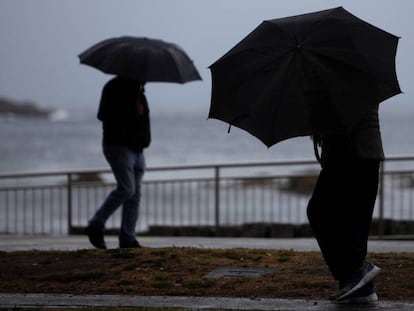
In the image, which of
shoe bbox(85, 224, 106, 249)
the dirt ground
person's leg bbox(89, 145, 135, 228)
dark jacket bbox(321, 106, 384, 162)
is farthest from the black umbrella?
dark jacket bbox(321, 106, 384, 162)

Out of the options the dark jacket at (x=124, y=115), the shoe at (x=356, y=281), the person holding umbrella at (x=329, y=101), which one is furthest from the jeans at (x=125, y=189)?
the shoe at (x=356, y=281)

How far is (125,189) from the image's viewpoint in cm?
1040

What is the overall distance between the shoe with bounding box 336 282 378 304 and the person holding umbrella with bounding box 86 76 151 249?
12.5 feet

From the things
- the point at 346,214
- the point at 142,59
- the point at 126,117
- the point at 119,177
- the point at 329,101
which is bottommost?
the point at 346,214

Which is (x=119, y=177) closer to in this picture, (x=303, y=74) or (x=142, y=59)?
(x=142, y=59)

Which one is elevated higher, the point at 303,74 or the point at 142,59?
the point at 142,59

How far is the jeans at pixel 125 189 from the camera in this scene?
10344 mm

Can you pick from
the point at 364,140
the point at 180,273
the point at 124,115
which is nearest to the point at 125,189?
the point at 124,115

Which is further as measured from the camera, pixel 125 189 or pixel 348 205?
pixel 125 189

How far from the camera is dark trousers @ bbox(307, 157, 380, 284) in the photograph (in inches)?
277

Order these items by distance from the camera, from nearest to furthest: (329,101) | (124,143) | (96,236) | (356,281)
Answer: (329,101) → (356,281) → (124,143) → (96,236)

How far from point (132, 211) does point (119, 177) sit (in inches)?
18.9

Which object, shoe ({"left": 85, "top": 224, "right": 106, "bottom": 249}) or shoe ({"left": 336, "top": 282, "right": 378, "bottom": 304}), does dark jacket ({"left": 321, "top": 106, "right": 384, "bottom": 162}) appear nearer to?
shoe ({"left": 336, "top": 282, "right": 378, "bottom": 304})

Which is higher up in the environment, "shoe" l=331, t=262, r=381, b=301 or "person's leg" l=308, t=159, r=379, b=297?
"person's leg" l=308, t=159, r=379, b=297
